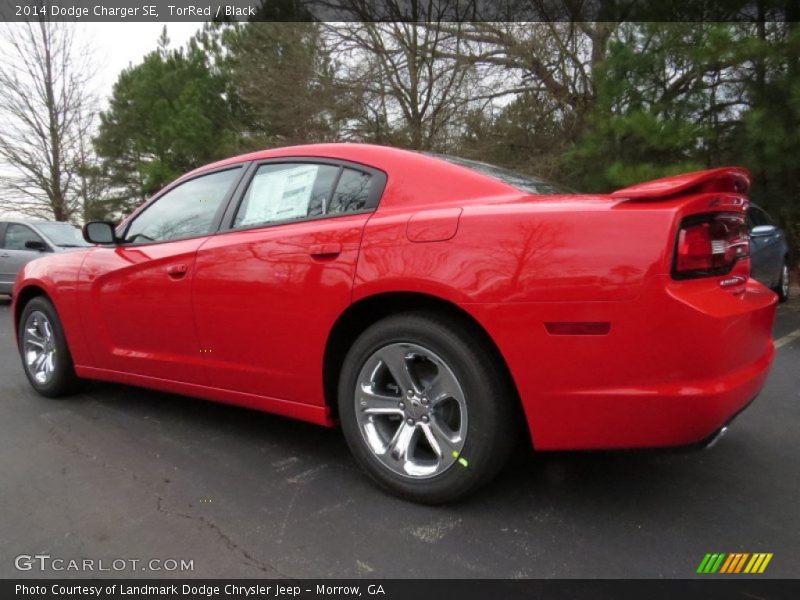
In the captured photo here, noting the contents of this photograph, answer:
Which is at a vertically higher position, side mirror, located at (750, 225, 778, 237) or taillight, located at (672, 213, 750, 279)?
taillight, located at (672, 213, 750, 279)

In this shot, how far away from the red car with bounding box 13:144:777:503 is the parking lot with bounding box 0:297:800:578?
0.79 ft

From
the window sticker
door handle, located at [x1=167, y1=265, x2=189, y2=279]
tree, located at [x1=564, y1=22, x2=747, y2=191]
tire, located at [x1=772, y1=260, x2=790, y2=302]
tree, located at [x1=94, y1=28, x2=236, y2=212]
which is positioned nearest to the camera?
the window sticker

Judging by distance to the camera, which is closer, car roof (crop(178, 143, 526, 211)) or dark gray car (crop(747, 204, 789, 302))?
car roof (crop(178, 143, 526, 211))

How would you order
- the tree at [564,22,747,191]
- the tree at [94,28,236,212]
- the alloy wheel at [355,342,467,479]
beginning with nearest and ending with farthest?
the alloy wheel at [355,342,467,479] → the tree at [564,22,747,191] → the tree at [94,28,236,212]

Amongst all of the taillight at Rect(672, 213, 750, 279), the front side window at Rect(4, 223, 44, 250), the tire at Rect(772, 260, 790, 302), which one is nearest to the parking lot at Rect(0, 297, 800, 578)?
the taillight at Rect(672, 213, 750, 279)

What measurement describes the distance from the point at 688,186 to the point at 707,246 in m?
0.23

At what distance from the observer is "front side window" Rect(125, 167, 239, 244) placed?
3197 mm

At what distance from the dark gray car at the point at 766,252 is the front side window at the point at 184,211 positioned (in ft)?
18.9

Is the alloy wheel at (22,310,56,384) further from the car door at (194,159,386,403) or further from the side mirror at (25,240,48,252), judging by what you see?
the side mirror at (25,240,48,252)

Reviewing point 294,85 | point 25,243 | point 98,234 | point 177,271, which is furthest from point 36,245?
point 177,271

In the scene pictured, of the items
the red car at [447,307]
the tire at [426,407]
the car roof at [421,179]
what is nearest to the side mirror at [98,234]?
the red car at [447,307]

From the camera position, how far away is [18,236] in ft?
34.1

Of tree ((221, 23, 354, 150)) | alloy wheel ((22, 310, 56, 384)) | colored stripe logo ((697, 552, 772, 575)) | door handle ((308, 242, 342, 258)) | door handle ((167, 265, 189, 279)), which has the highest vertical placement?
tree ((221, 23, 354, 150))

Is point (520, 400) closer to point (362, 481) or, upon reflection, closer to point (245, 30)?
point (362, 481)
